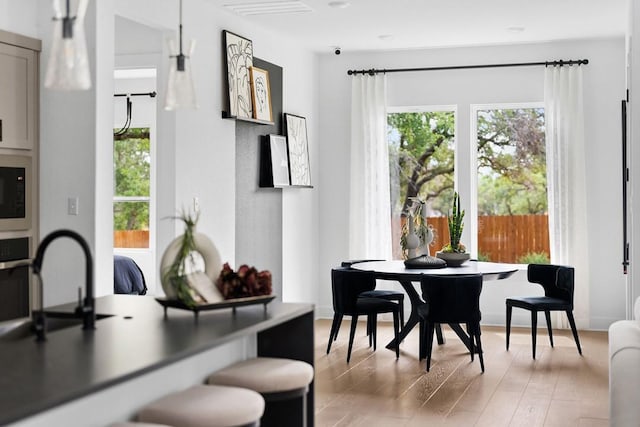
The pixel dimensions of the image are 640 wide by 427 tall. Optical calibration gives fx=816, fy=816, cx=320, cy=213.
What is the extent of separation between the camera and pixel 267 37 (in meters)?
7.23

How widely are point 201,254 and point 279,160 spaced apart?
437cm

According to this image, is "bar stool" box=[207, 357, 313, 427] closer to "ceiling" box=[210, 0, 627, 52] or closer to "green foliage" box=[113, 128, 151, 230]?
"ceiling" box=[210, 0, 627, 52]

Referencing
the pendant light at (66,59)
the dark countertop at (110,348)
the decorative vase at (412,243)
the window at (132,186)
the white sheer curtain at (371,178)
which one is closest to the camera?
the dark countertop at (110,348)

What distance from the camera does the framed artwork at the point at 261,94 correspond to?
6.79 metres

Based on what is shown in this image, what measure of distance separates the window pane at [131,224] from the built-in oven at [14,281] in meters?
3.97

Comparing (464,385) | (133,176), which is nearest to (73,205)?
(464,385)

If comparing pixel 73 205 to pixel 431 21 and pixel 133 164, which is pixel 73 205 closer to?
pixel 431 21

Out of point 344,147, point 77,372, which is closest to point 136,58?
point 344,147

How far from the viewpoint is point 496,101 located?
8.09m

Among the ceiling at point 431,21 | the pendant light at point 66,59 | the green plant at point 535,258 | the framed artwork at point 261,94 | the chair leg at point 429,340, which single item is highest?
the ceiling at point 431,21

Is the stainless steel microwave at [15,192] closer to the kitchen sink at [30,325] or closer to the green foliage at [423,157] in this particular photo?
the kitchen sink at [30,325]

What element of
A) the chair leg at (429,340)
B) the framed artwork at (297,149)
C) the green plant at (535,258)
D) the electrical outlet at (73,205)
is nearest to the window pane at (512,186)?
the green plant at (535,258)

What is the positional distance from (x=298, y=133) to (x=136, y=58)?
5.40 ft

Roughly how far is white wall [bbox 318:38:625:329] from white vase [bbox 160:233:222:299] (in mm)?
5443
